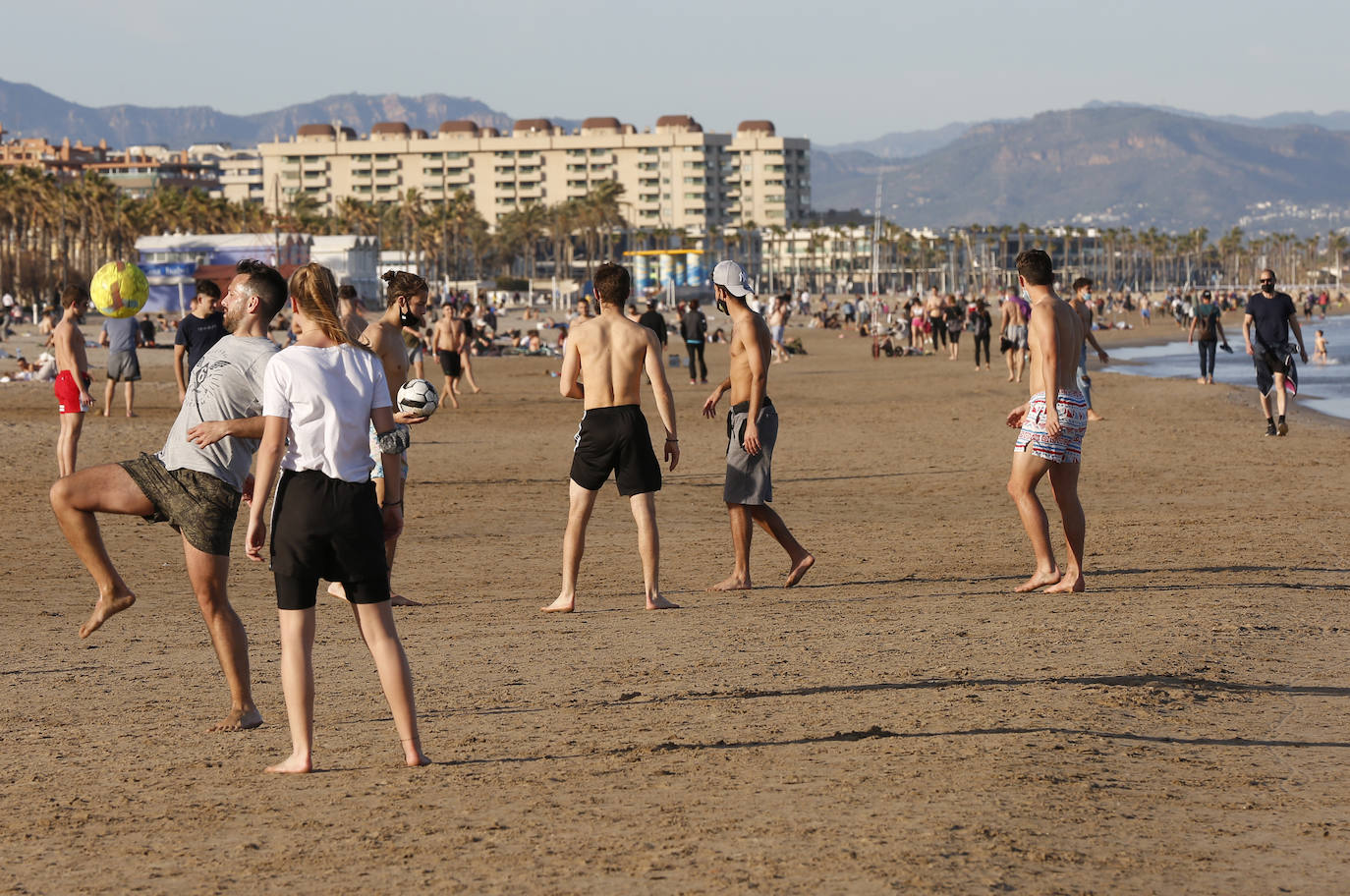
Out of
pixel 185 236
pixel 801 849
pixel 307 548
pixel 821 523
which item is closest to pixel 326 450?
pixel 307 548

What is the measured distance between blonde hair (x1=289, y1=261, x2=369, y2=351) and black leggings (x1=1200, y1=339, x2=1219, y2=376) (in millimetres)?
25606

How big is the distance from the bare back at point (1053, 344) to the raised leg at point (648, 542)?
2.16 m

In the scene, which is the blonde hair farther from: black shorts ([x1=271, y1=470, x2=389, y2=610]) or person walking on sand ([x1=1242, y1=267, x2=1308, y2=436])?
person walking on sand ([x1=1242, y1=267, x2=1308, y2=436])

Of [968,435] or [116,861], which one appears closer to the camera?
[116,861]

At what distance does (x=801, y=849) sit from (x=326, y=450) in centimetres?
195

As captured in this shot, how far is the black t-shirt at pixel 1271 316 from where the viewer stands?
56.0ft

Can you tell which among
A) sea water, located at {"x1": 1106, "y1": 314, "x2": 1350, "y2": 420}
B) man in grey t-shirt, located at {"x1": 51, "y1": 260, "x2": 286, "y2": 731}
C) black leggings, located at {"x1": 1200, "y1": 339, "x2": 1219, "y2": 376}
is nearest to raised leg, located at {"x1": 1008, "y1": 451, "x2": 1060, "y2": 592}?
man in grey t-shirt, located at {"x1": 51, "y1": 260, "x2": 286, "y2": 731}

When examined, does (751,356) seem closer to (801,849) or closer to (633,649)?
(633,649)

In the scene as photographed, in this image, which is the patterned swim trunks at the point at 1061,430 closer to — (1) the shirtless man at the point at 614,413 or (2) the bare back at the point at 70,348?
(1) the shirtless man at the point at 614,413

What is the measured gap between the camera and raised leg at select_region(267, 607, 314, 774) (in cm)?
522

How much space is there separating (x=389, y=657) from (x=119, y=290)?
38.9 feet

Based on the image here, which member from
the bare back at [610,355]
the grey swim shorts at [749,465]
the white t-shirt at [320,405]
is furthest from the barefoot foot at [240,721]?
the grey swim shorts at [749,465]

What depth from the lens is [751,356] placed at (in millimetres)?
8805

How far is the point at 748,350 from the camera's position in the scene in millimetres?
8805
